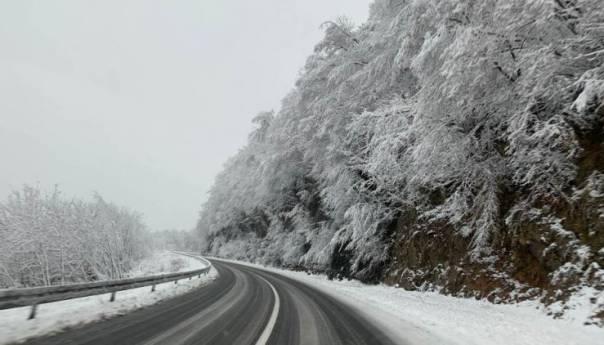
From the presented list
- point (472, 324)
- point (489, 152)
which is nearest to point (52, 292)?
point (472, 324)

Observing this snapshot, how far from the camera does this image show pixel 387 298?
525 inches

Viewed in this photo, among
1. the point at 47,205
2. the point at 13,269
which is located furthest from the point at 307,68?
the point at 13,269

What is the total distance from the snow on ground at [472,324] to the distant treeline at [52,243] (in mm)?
21981

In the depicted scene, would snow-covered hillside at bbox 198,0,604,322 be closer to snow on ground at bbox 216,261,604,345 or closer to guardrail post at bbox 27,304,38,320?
snow on ground at bbox 216,261,604,345

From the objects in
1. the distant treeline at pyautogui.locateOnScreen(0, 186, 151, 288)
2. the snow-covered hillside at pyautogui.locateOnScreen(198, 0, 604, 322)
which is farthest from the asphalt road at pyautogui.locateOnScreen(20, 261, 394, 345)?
the distant treeline at pyautogui.locateOnScreen(0, 186, 151, 288)

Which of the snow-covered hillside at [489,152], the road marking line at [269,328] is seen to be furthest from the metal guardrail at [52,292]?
the snow-covered hillside at [489,152]

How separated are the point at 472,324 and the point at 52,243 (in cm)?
2585

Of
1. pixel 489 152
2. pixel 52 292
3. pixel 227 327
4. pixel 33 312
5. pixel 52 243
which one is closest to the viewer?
pixel 227 327

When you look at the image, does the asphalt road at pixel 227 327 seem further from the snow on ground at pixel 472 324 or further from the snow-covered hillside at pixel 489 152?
the snow-covered hillside at pixel 489 152

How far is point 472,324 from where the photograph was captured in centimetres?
803

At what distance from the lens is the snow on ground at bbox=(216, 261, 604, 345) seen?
21.6 ft

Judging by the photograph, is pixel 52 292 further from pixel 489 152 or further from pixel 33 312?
pixel 489 152

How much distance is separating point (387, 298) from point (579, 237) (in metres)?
6.56

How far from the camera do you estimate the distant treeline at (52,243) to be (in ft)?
78.3
